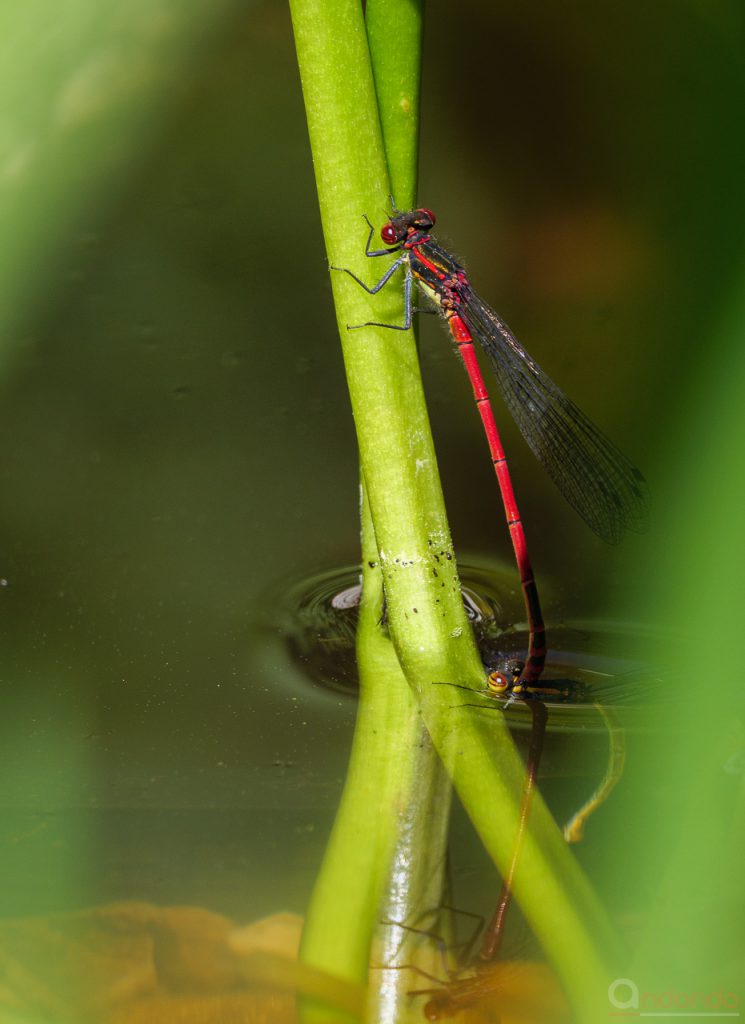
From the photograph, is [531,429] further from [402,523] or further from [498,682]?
[402,523]

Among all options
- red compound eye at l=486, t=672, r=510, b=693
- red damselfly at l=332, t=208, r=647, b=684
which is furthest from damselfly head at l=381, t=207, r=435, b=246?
red compound eye at l=486, t=672, r=510, b=693

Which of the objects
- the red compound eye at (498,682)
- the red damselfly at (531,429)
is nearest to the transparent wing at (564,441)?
the red damselfly at (531,429)

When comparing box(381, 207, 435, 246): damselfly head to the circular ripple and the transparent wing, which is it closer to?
the transparent wing

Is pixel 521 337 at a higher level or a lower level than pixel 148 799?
higher

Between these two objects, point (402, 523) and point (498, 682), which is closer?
point (402, 523)

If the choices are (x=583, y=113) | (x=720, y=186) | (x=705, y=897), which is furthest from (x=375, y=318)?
(x=583, y=113)

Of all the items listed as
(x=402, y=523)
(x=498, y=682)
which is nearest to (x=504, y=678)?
(x=498, y=682)

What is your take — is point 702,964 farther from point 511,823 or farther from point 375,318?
point 375,318

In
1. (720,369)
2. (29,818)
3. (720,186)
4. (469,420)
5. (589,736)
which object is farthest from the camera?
(720,186)
